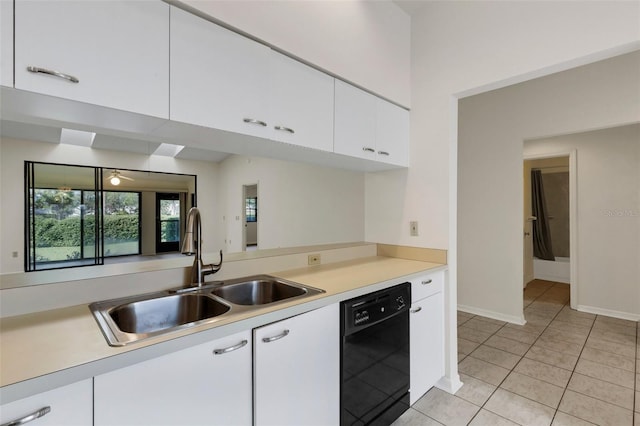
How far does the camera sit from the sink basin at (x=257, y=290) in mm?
1532

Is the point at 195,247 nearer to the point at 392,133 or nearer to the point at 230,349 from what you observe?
the point at 230,349

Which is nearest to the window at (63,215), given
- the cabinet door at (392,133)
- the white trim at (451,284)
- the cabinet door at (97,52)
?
the cabinet door at (97,52)

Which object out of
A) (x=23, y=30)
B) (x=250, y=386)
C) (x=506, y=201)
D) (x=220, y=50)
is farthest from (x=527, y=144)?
(x=23, y=30)

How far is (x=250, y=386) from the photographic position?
107cm

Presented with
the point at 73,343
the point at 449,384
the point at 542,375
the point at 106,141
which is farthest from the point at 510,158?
the point at 73,343

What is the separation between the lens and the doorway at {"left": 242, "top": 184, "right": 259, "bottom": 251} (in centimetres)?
A: 250

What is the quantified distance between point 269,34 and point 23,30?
916 millimetres

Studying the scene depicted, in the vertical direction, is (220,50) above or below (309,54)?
below

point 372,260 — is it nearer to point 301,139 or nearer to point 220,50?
point 301,139

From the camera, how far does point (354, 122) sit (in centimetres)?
189

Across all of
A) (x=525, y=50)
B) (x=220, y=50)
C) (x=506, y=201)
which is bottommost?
(x=506, y=201)

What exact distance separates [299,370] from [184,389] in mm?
469

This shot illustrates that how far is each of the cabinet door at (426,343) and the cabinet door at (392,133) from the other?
1.03 m

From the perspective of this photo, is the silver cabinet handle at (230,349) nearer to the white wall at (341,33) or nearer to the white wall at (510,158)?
the white wall at (341,33)
